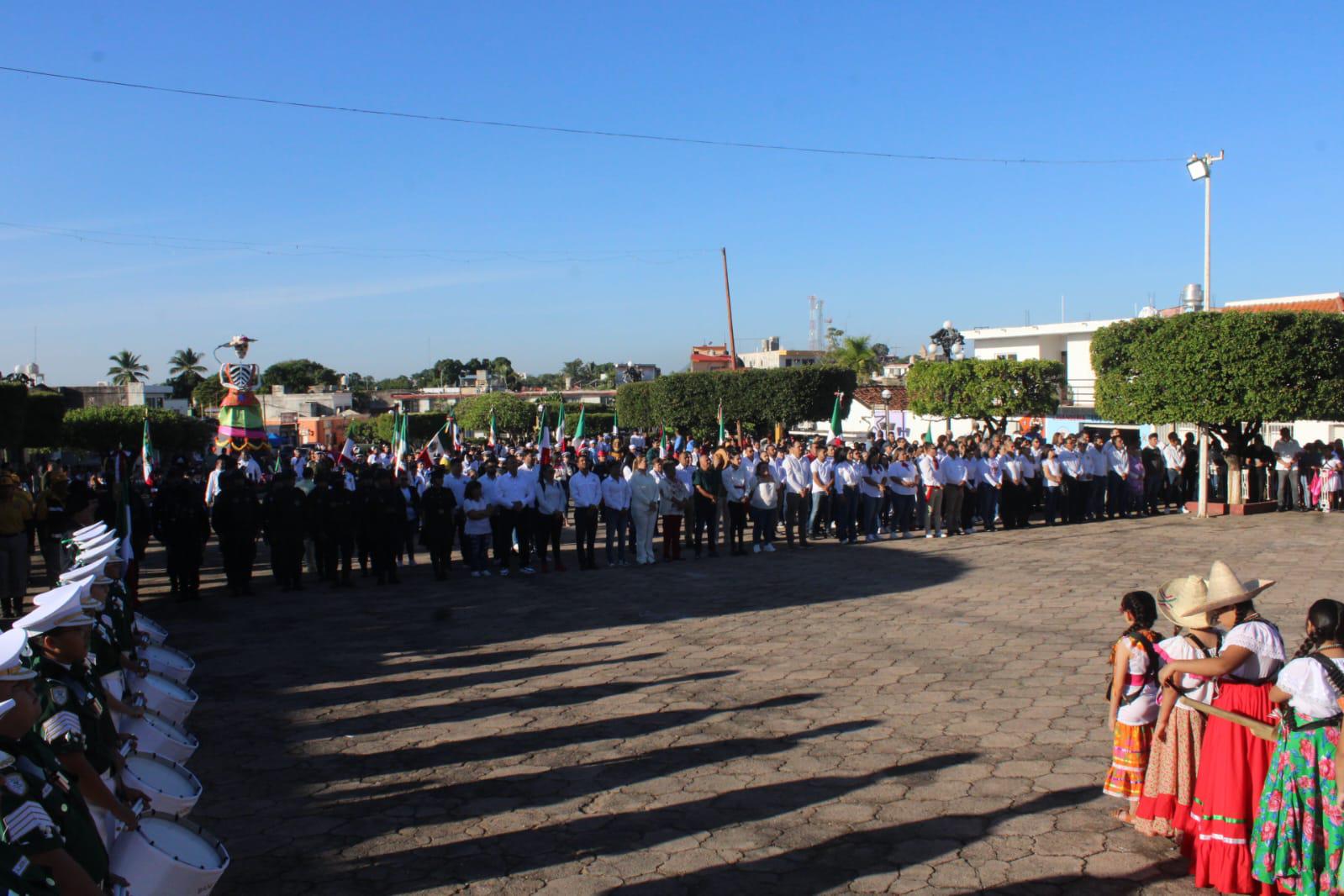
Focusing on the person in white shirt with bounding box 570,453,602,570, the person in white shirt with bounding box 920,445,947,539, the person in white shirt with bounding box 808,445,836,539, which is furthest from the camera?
the person in white shirt with bounding box 920,445,947,539

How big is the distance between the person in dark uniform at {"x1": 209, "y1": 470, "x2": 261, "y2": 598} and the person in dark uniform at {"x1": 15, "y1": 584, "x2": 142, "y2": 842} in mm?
9283

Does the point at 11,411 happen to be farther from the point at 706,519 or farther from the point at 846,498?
the point at 846,498

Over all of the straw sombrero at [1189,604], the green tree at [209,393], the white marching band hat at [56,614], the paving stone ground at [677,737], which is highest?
the green tree at [209,393]

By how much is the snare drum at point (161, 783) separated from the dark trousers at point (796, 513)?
41.6 feet

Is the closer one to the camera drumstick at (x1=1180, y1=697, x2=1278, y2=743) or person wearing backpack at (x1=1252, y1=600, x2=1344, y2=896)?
person wearing backpack at (x1=1252, y1=600, x2=1344, y2=896)

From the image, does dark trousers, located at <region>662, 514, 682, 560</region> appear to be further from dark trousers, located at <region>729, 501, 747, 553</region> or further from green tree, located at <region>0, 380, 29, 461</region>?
green tree, located at <region>0, 380, 29, 461</region>

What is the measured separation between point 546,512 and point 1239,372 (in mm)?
13845

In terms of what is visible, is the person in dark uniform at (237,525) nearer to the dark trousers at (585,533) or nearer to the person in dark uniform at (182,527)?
the person in dark uniform at (182,527)

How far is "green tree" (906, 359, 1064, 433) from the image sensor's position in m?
32.9

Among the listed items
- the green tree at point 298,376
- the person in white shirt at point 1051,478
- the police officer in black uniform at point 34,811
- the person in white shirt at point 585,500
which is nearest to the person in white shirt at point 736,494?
the person in white shirt at point 585,500

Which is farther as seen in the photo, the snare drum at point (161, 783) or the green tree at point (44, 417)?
the green tree at point (44, 417)

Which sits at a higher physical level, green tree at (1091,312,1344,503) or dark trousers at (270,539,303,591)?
green tree at (1091,312,1344,503)

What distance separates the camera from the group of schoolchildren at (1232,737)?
14.3 feet

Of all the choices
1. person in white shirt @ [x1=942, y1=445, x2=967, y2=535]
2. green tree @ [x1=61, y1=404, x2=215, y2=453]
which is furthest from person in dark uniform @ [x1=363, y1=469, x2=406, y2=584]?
green tree @ [x1=61, y1=404, x2=215, y2=453]
